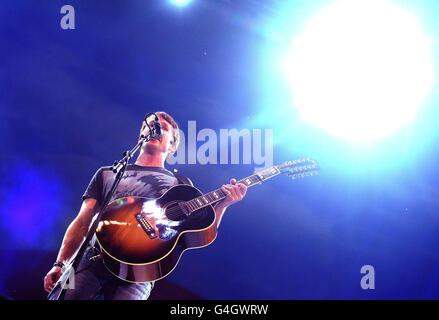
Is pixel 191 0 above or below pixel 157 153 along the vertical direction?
above

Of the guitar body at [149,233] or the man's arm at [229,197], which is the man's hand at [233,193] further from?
the guitar body at [149,233]

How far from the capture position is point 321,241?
3.25 m

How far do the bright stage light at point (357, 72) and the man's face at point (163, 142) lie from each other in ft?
4.29

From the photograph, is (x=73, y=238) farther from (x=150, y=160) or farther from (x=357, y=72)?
(x=357, y=72)

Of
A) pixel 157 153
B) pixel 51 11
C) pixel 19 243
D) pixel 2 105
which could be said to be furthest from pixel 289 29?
pixel 19 243

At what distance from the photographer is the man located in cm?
222

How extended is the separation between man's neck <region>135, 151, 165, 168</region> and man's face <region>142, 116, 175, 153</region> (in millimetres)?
46

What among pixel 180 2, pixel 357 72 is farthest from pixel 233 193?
pixel 180 2

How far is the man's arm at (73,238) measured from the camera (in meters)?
2.44

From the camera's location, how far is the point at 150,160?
117 inches

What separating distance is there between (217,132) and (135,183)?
3.36ft

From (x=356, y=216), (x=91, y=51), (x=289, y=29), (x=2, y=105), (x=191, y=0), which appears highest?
(x=191, y=0)
